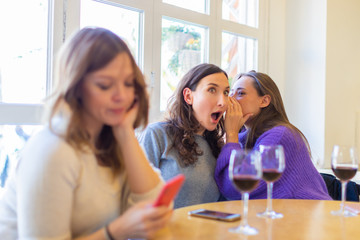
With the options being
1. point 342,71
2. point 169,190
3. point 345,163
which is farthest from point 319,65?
point 169,190

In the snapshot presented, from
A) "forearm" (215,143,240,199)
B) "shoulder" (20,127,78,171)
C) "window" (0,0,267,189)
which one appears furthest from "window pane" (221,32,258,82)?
"shoulder" (20,127,78,171)

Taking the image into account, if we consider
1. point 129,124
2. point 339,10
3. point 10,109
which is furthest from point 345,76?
point 129,124

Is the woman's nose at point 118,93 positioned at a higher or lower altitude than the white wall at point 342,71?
lower

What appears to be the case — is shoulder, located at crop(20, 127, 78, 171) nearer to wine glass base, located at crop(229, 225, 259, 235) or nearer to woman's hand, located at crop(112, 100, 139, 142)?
woman's hand, located at crop(112, 100, 139, 142)

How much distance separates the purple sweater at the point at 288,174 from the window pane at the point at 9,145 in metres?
1.24

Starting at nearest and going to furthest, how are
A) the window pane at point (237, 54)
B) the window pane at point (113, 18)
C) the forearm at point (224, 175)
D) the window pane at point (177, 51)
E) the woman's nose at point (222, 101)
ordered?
1. the forearm at point (224, 175)
2. the woman's nose at point (222, 101)
3. the window pane at point (113, 18)
4. the window pane at point (177, 51)
5. the window pane at point (237, 54)

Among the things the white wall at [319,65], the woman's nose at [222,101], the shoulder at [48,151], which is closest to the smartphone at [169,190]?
the shoulder at [48,151]

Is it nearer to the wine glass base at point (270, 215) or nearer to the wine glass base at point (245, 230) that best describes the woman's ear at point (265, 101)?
the wine glass base at point (270, 215)

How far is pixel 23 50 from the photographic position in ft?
8.05

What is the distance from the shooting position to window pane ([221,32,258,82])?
12.9ft

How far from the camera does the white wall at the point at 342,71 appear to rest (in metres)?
3.94

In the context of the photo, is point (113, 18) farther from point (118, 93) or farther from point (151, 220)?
point (151, 220)

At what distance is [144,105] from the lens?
1.26 m

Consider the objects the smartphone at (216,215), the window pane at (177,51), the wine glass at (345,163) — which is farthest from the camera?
the window pane at (177,51)
